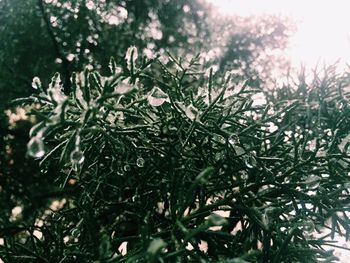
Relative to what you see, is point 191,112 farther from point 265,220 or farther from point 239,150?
point 265,220

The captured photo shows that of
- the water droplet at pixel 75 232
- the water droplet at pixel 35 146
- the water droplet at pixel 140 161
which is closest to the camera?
the water droplet at pixel 35 146

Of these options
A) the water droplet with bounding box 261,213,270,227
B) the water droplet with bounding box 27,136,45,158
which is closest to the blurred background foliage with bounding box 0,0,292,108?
the water droplet with bounding box 261,213,270,227

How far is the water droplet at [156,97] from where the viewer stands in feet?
9.69

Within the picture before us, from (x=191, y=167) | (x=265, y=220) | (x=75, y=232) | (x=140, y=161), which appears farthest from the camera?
(x=75, y=232)

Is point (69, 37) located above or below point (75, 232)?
above

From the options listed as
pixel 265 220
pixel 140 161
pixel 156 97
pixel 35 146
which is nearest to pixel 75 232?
pixel 140 161

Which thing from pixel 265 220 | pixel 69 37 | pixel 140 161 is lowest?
pixel 265 220

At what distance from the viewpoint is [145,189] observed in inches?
155

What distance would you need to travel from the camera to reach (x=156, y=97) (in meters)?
3.04

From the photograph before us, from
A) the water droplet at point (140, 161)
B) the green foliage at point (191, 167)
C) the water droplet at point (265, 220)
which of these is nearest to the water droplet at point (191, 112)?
the green foliage at point (191, 167)

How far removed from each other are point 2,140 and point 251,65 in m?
6.58

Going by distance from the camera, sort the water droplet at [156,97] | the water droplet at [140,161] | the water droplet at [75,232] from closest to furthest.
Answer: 1. the water droplet at [156,97]
2. the water droplet at [140,161]
3. the water droplet at [75,232]

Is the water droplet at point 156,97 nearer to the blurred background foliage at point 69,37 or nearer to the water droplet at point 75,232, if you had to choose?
the water droplet at point 75,232

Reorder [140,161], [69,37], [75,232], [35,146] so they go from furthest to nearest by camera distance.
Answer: [69,37], [75,232], [140,161], [35,146]
